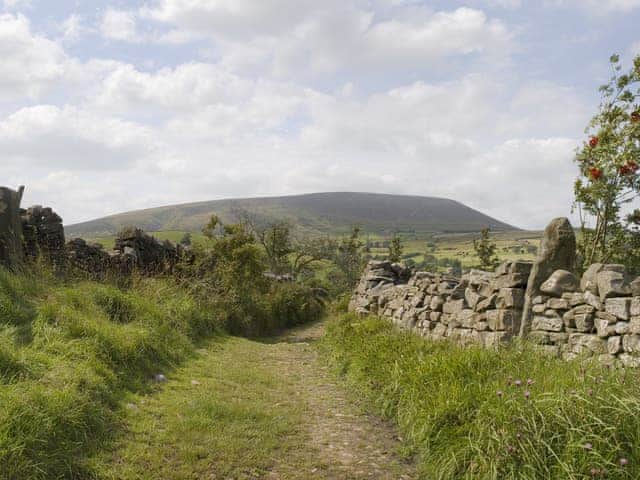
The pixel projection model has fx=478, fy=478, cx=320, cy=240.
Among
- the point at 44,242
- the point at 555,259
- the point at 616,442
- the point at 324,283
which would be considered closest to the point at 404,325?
the point at 555,259

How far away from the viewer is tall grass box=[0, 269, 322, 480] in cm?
→ 451

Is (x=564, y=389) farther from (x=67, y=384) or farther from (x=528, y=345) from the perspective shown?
(x=67, y=384)

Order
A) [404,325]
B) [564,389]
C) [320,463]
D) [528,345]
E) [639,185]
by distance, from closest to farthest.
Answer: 1. [564,389]
2. [320,463]
3. [528,345]
4. [639,185]
5. [404,325]

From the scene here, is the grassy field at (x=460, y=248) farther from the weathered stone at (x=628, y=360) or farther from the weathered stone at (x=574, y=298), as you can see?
the weathered stone at (x=628, y=360)

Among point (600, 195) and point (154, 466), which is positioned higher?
point (600, 195)

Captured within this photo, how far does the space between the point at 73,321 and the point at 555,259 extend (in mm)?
7761

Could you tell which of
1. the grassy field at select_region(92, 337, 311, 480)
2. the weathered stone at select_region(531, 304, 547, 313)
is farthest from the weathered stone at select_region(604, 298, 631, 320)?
→ the grassy field at select_region(92, 337, 311, 480)

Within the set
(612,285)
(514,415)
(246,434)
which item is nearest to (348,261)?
(612,285)

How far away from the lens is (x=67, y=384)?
18.5 feet

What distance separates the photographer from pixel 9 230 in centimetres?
1067

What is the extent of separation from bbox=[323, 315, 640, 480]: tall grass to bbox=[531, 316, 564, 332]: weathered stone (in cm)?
62

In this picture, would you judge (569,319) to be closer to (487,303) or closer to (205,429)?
(487,303)

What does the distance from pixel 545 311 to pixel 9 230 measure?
1097 cm

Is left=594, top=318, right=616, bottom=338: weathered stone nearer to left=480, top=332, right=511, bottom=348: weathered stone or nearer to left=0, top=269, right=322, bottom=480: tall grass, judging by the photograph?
left=480, top=332, right=511, bottom=348: weathered stone
